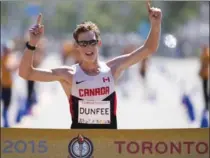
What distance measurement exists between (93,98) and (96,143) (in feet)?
1.18

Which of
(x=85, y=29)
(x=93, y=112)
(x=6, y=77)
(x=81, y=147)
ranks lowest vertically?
(x=81, y=147)

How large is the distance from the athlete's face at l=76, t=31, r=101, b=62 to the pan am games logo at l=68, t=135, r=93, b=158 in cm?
61

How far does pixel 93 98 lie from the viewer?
6426 mm

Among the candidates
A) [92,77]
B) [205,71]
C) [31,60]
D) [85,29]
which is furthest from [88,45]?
[205,71]

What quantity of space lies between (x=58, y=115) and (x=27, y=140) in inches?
387

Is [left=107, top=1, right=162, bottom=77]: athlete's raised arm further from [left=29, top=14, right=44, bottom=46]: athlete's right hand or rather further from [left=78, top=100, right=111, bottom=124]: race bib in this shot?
[left=29, top=14, right=44, bottom=46]: athlete's right hand

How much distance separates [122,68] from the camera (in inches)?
257

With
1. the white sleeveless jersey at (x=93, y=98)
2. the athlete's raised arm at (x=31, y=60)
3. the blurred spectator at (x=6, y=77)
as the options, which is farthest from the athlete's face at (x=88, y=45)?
the blurred spectator at (x=6, y=77)

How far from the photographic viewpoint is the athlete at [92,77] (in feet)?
20.9

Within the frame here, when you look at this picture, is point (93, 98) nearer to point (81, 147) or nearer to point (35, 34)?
point (81, 147)

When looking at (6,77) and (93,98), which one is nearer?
(93,98)

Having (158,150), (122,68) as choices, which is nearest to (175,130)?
(158,150)

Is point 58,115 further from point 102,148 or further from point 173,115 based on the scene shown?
point 102,148

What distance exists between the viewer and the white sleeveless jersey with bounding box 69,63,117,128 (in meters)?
6.38
